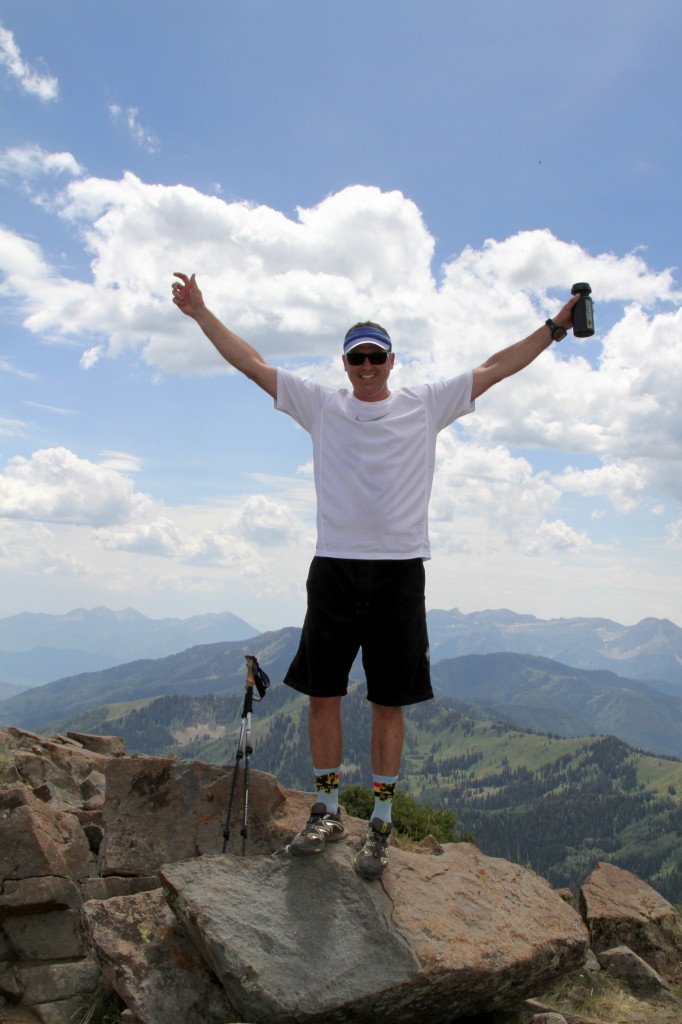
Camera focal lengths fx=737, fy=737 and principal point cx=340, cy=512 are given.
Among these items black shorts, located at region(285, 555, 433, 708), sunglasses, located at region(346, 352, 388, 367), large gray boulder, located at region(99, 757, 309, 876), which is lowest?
large gray boulder, located at region(99, 757, 309, 876)

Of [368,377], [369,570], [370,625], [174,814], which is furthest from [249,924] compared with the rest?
[368,377]

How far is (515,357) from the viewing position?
8016 mm

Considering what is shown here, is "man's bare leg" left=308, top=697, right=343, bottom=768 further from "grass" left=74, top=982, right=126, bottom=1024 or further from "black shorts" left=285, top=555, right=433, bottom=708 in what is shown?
"grass" left=74, top=982, right=126, bottom=1024

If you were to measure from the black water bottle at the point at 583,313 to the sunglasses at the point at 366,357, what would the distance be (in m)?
2.14

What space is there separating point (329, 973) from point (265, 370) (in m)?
5.77

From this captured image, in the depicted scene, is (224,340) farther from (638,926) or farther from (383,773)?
(638,926)

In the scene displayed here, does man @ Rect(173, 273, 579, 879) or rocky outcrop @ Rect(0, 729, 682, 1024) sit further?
man @ Rect(173, 273, 579, 879)

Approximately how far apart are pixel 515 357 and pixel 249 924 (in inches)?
242

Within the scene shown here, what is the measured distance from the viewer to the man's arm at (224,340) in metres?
8.04

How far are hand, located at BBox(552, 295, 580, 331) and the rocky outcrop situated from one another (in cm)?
606

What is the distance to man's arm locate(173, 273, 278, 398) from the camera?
8039 millimetres

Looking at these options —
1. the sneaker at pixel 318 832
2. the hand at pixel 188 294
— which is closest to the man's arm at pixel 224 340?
the hand at pixel 188 294

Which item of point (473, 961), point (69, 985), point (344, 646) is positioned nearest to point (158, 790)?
point (69, 985)

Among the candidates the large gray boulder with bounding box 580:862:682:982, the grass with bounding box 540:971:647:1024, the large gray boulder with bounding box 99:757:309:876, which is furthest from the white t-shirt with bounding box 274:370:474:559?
the large gray boulder with bounding box 580:862:682:982
